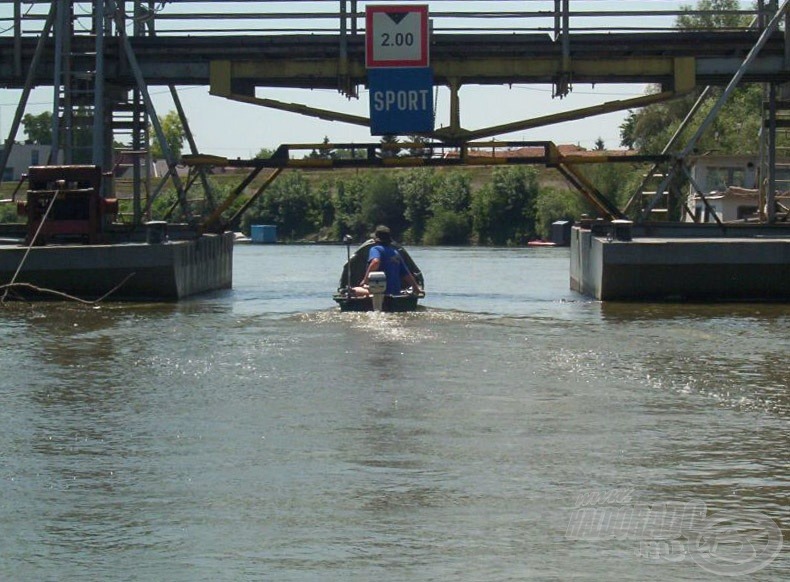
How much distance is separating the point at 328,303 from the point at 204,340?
32.4 feet

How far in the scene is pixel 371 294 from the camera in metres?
27.5

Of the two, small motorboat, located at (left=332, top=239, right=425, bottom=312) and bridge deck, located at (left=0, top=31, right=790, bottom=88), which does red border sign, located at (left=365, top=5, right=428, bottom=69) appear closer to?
bridge deck, located at (left=0, top=31, right=790, bottom=88)

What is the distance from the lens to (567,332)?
25438mm

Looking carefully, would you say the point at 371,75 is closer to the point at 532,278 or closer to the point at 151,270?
the point at 151,270

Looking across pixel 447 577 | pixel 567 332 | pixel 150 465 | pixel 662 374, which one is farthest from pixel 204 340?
pixel 447 577

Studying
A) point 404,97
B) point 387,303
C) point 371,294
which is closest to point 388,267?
point 387,303

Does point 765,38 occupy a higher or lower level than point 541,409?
higher

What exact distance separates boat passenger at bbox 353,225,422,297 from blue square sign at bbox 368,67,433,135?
591 centimetres

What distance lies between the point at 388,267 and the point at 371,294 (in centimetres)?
90

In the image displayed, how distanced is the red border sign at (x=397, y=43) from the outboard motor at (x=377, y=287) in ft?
27.0

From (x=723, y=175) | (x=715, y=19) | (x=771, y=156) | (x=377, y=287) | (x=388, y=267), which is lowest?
(x=377, y=287)

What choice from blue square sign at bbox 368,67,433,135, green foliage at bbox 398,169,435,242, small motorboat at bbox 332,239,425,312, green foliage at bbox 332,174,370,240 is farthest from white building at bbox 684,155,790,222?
green foliage at bbox 332,174,370,240

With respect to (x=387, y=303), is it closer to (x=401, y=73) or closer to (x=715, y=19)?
(x=401, y=73)

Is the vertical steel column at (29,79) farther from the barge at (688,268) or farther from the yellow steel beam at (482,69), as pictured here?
the barge at (688,268)
